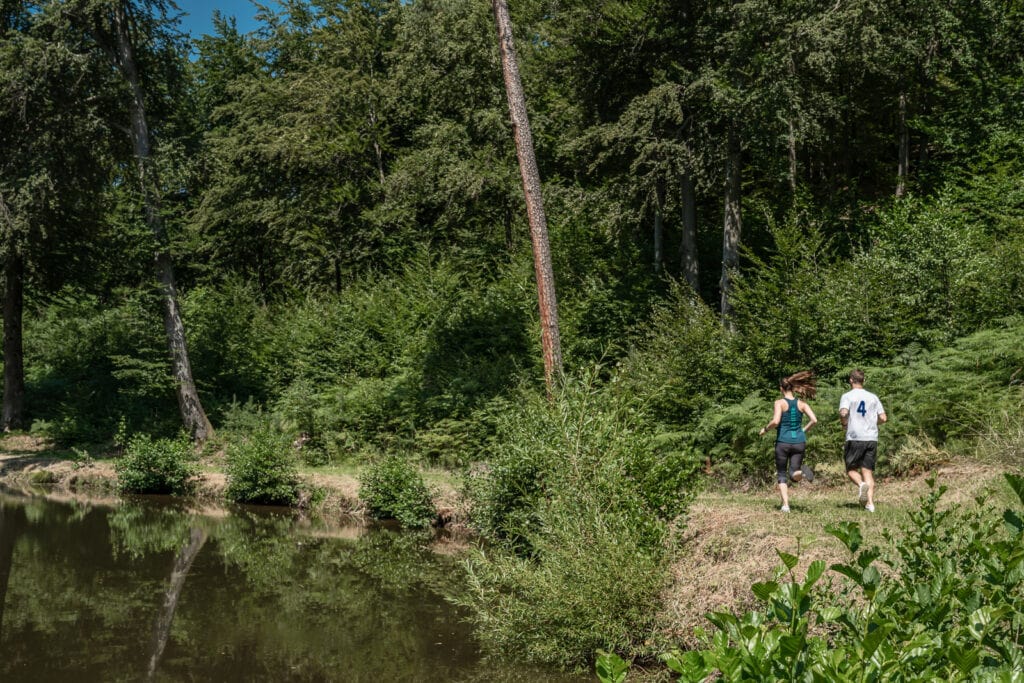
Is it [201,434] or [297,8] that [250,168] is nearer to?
[297,8]

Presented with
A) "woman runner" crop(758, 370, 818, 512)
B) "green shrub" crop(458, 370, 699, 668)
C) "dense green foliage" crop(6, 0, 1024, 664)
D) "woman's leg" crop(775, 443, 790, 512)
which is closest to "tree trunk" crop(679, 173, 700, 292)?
"dense green foliage" crop(6, 0, 1024, 664)

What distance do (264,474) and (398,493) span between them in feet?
12.6

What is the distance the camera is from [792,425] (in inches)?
410

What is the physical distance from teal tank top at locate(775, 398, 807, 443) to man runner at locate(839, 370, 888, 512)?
51 cm

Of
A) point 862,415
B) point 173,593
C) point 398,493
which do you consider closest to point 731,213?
point 862,415

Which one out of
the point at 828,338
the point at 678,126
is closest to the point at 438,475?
the point at 828,338

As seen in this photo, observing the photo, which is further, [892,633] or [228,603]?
[228,603]

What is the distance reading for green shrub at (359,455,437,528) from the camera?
1564 centimetres

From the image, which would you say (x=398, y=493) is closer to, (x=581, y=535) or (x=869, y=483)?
(x=581, y=535)

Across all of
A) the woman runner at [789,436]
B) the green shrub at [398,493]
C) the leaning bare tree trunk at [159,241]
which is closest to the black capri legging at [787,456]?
the woman runner at [789,436]

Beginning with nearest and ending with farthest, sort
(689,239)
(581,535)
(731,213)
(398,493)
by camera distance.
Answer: (581,535) → (398,493) → (731,213) → (689,239)

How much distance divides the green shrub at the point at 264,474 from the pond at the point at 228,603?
1.03 m

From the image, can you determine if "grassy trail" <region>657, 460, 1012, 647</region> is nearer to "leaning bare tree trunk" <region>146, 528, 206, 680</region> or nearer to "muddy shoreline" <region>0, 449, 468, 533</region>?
"leaning bare tree trunk" <region>146, 528, 206, 680</region>

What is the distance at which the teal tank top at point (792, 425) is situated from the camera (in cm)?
1041
